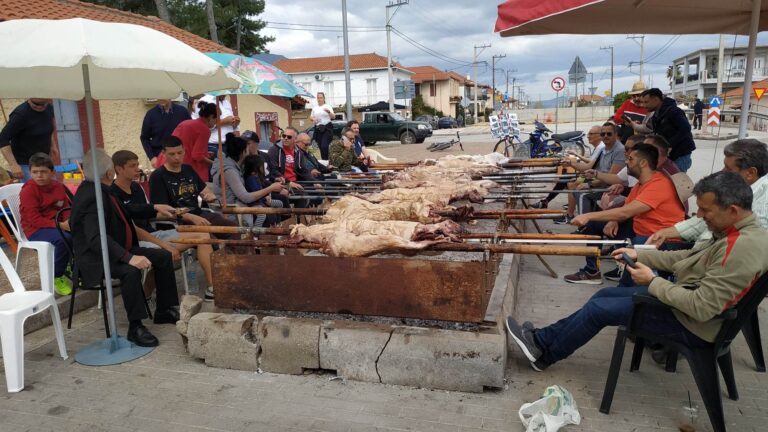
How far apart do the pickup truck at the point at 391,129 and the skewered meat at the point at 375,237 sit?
23130 millimetres

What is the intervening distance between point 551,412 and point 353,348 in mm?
1328

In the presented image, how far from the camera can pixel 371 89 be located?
5534 centimetres

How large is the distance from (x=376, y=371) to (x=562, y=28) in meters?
4.72

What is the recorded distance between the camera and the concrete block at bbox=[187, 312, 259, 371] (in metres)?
3.63

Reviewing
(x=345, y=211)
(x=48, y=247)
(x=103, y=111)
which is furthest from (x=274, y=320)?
(x=103, y=111)

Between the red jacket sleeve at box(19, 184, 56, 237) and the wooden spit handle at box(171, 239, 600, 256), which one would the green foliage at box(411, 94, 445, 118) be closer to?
the red jacket sleeve at box(19, 184, 56, 237)

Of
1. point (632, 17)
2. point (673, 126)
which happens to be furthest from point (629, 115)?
point (632, 17)

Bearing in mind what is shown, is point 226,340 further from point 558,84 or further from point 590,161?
point 558,84

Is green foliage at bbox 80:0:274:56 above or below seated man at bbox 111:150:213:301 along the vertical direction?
above

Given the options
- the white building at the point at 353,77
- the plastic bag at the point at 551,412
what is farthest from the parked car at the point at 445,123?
the plastic bag at the point at 551,412

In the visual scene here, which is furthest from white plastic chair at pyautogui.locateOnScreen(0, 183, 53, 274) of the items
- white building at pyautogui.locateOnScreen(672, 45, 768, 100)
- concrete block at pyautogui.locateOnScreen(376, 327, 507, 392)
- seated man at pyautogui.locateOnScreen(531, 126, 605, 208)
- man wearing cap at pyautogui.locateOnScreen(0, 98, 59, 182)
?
white building at pyautogui.locateOnScreen(672, 45, 768, 100)

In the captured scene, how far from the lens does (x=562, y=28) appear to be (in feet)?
19.7

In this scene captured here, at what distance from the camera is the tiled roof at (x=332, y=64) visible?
180ft

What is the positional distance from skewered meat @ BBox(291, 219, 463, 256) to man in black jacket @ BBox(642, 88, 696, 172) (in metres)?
3.99
